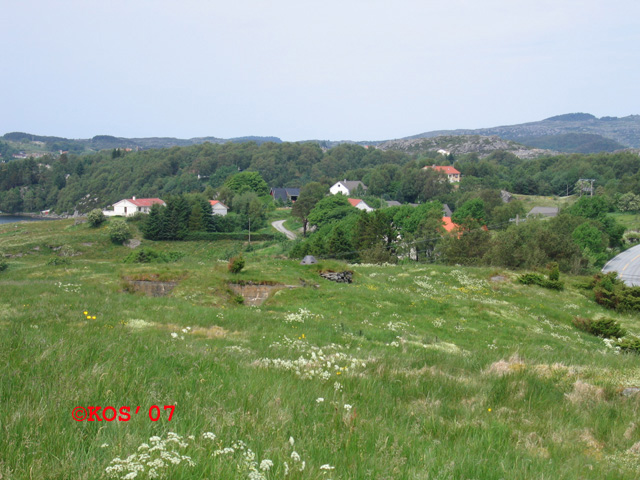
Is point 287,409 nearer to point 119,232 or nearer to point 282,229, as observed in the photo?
Result: point 119,232

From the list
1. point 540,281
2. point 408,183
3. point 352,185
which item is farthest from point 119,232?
point 352,185

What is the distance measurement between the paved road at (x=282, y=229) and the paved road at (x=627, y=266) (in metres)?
56.2

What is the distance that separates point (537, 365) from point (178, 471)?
916 cm

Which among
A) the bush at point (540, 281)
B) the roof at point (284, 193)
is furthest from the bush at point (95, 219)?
the bush at point (540, 281)

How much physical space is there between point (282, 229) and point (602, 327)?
8542 centimetres

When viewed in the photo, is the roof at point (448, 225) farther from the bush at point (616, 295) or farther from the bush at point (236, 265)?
the bush at point (236, 265)

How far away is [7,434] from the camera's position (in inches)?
143

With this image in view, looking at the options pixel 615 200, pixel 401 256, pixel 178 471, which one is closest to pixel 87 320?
pixel 178 471

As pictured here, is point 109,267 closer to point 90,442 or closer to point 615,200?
point 90,442

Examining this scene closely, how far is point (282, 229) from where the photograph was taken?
4156 inches

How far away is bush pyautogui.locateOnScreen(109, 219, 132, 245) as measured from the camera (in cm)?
7850

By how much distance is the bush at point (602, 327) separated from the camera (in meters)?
23.6

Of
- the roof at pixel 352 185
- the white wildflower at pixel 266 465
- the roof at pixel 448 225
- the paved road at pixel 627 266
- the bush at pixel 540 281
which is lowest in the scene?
the paved road at pixel 627 266

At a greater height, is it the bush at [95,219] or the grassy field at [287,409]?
the grassy field at [287,409]
